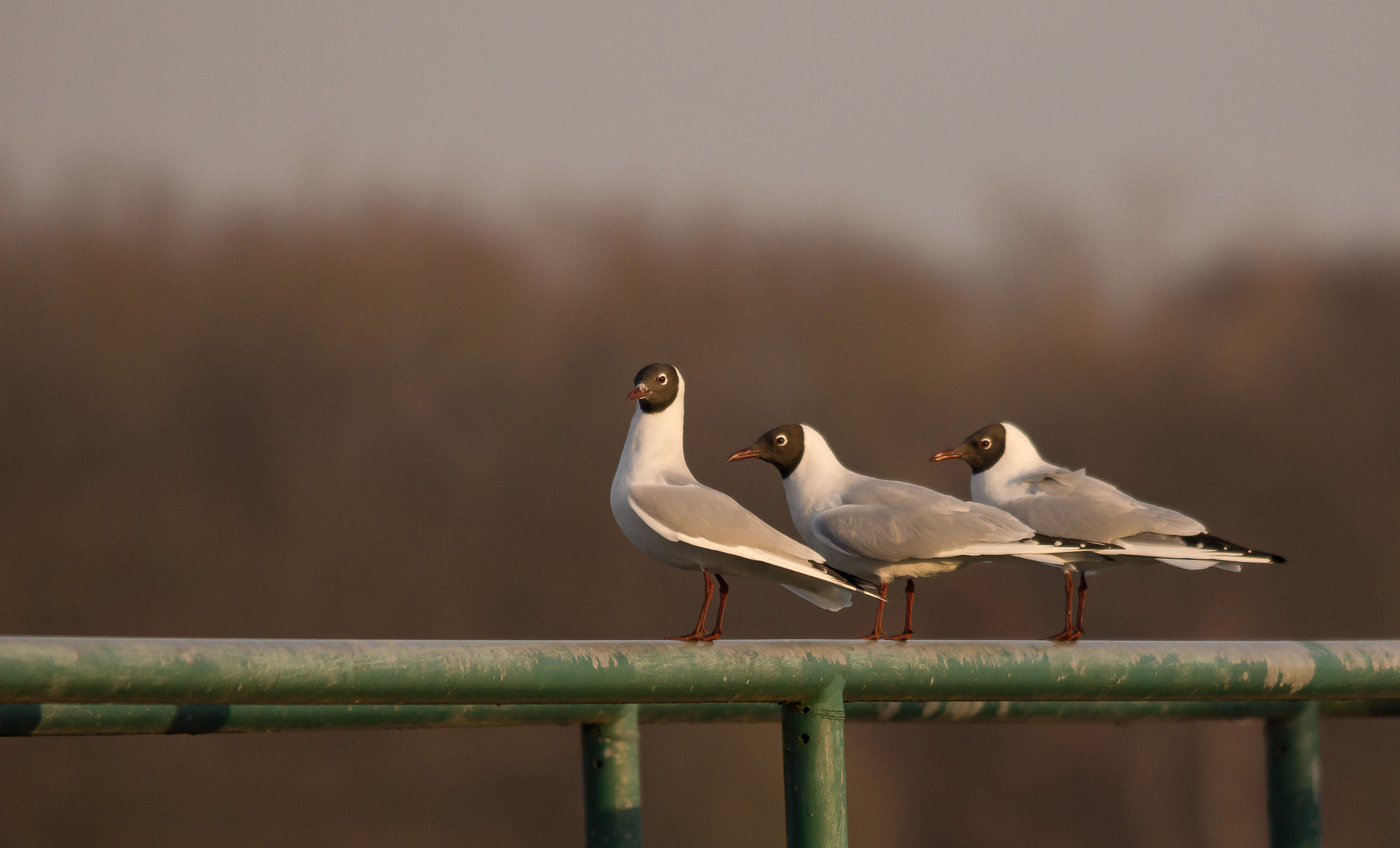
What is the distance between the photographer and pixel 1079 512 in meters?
3.44

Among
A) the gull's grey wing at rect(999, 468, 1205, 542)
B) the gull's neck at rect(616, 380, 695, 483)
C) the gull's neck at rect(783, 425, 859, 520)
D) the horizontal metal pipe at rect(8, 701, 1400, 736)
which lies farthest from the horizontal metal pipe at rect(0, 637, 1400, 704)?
the gull's neck at rect(783, 425, 859, 520)

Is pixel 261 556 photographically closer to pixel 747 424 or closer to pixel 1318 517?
pixel 747 424

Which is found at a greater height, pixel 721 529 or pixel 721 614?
pixel 721 529

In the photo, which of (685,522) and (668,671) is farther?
(685,522)

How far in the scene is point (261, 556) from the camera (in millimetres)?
22031

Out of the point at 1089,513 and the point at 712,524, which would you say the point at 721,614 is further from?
the point at 1089,513

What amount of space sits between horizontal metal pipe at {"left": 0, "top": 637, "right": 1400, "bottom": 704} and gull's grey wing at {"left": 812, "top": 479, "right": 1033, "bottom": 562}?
828 millimetres

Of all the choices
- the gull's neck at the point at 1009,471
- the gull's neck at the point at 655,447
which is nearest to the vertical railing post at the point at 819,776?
the gull's neck at the point at 655,447

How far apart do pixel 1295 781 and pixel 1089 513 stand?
696 mm

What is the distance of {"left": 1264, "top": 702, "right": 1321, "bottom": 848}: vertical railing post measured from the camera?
120 inches

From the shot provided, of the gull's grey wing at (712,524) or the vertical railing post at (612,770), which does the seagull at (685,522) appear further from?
the vertical railing post at (612,770)

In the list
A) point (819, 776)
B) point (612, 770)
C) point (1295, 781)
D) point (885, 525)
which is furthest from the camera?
point (885, 525)

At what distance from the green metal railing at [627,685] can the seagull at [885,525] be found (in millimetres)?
340

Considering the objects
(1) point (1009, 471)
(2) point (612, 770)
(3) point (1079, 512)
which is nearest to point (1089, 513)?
(3) point (1079, 512)
